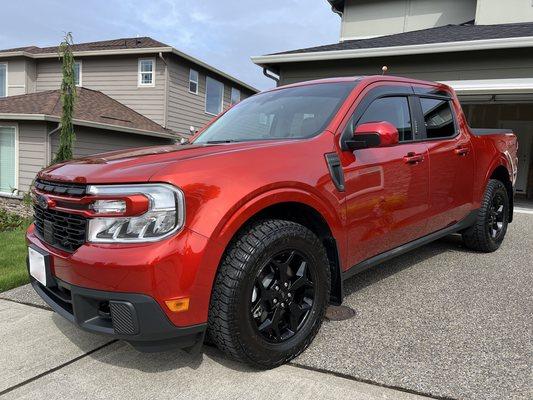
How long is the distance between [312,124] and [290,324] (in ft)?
4.52

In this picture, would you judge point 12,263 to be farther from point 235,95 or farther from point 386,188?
point 235,95

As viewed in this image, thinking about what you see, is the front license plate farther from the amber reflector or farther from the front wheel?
the front wheel

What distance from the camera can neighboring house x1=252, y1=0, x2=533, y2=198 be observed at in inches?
342

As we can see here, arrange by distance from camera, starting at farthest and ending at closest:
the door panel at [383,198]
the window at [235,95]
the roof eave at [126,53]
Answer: the window at [235,95] < the roof eave at [126,53] < the door panel at [383,198]

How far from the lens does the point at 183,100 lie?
17.2 m

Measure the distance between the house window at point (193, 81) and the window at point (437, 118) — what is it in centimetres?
1445

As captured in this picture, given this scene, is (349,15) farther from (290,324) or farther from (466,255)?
(290,324)

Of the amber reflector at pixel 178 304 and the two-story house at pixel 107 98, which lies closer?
the amber reflector at pixel 178 304

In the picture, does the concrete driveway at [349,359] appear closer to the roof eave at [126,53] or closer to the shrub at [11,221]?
the shrub at [11,221]

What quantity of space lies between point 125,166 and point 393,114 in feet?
7.37

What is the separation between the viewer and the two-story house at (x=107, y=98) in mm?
11969

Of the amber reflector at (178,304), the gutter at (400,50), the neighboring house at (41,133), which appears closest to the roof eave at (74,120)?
the neighboring house at (41,133)

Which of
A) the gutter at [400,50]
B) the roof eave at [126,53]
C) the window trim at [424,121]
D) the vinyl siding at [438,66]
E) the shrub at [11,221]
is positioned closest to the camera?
the window trim at [424,121]

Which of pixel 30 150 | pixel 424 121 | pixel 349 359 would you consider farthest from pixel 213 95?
pixel 349 359
